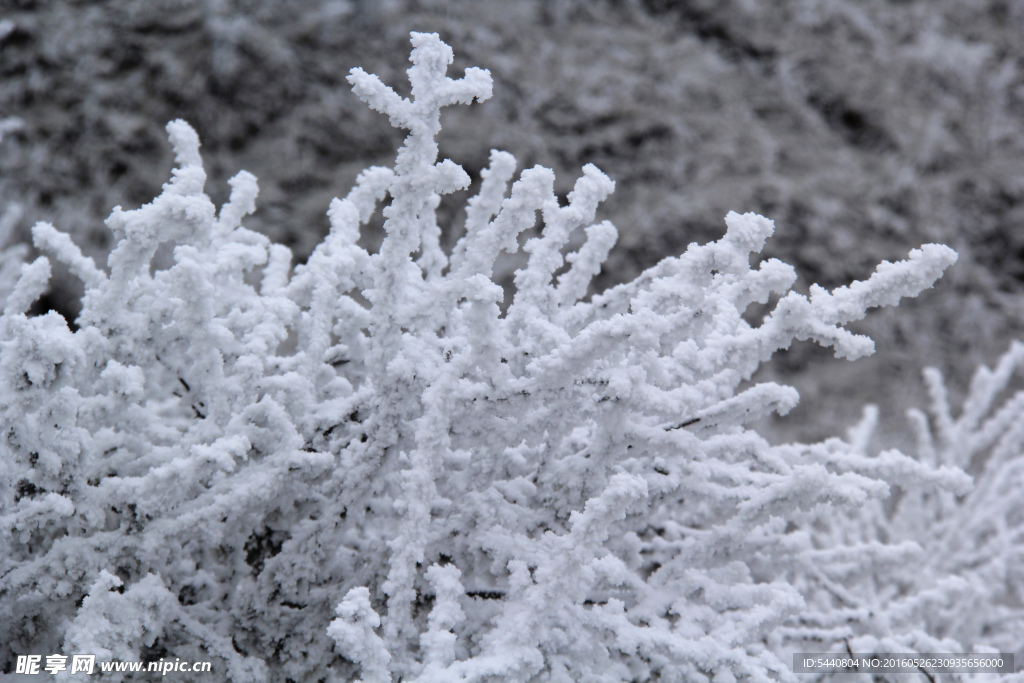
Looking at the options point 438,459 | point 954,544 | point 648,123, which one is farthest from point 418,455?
point 648,123

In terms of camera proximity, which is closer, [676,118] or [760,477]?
[760,477]

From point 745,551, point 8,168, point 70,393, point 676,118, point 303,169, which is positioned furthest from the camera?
point 676,118

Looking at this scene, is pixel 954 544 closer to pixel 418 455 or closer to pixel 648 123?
pixel 418 455

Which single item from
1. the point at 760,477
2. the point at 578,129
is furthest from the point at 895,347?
the point at 760,477

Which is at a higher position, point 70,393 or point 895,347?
point 70,393

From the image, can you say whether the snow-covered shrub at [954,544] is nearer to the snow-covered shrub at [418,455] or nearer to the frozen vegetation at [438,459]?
the frozen vegetation at [438,459]

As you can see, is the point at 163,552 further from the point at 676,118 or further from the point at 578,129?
the point at 676,118
